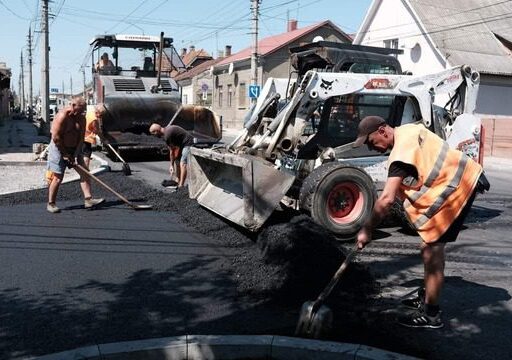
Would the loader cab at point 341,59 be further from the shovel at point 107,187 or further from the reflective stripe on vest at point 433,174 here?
the reflective stripe on vest at point 433,174

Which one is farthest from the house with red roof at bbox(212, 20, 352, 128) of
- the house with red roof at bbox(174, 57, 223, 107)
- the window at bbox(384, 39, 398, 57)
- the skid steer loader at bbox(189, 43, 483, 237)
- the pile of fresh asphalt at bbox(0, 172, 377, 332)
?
the pile of fresh asphalt at bbox(0, 172, 377, 332)

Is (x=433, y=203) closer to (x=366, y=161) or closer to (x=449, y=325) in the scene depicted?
(x=449, y=325)

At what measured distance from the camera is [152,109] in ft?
45.9

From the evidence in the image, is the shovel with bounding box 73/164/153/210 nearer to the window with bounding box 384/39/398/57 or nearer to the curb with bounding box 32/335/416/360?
the curb with bounding box 32/335/416/360

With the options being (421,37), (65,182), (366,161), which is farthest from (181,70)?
(421,37)

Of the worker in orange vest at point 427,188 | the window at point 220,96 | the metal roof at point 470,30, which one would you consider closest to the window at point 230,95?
the window at point 220,96

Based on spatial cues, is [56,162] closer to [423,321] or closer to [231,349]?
[231,349]

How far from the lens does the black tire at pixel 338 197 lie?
6523 mm

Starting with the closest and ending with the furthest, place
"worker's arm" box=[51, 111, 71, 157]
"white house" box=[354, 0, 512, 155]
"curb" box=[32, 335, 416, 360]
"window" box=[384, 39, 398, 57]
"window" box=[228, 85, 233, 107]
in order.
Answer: "curb" box=[32, 335, 416, 360] → "worker's arm" box=[51, 111, 71, 157] → "white house" box=[354, 0, 512, 155] → "window" box=[384, 39, 398, 57] → "window" box=[228, 85, 233, 107]

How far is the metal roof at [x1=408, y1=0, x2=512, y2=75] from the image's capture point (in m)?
28.2

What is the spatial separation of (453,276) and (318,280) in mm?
1508

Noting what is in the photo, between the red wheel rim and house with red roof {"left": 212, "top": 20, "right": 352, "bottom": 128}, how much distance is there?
1171 inches

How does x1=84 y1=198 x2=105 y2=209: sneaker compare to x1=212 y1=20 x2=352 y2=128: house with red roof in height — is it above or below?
below

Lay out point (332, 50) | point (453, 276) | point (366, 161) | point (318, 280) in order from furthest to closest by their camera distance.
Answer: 1. point (332, 50)
2. point (366, 161)
3. point (453, 276)
4. point (318, 280)
